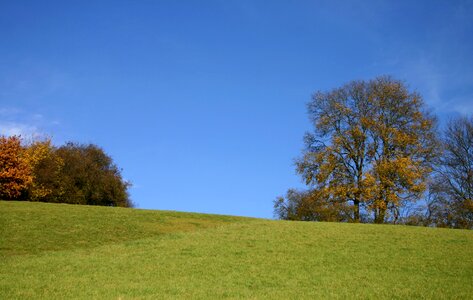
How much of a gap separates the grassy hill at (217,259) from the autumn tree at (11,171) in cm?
1609

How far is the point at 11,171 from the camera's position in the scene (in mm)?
48719

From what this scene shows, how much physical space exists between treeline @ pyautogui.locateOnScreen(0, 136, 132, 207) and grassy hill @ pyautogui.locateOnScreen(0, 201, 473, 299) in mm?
16726

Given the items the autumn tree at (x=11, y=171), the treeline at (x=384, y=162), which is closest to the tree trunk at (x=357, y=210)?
the treeline at (x=384, y=162)

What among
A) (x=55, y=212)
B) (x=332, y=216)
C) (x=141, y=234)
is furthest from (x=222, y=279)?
(x=332, y=216)

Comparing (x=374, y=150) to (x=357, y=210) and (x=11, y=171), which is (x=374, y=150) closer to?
(x=357, y=210)

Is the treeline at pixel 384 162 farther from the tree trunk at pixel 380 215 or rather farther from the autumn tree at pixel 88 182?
the autumn tree at pixel 88 182

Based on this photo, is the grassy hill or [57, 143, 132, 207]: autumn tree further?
[57, 143, 132, 207]: autumn tree

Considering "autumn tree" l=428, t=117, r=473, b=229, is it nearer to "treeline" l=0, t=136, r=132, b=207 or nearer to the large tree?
the large tree

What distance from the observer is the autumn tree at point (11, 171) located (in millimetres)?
48925

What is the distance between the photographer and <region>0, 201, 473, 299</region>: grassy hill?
52.6ft

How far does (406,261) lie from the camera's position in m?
21.0

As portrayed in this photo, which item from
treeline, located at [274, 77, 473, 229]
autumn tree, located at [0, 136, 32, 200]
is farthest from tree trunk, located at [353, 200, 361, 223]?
autumn tree, located at [0, 136, 32, 200]

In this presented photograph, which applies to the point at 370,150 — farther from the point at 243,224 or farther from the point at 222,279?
the point at 222,279

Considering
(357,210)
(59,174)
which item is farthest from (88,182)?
(357,210)
